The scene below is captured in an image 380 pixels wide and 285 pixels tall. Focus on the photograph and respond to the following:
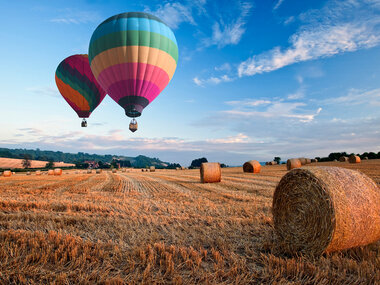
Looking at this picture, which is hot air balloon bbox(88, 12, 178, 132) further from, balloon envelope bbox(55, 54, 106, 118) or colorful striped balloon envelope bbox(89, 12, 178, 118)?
balloon envelope bbox(55, 54, 106, 118)

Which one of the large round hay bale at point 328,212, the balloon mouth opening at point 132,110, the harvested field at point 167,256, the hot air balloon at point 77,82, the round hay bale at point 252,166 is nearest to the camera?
the harvested field at point 167,256

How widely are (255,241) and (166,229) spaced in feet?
6.39

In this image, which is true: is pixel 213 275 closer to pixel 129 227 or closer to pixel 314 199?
pixel 314 199

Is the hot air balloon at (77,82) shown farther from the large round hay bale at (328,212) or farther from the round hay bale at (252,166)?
the large round hay bale at (328,212)

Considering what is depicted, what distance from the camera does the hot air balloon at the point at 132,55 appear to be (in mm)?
20844

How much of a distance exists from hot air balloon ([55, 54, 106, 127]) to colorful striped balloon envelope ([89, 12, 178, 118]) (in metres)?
6.35

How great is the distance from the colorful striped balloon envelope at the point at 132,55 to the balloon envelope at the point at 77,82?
6345 millimetres

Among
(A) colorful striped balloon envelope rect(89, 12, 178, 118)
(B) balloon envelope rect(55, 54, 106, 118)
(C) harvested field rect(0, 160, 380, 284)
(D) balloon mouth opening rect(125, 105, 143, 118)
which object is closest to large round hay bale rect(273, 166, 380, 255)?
(C) harvested field rect(0, 160, 380, 284)

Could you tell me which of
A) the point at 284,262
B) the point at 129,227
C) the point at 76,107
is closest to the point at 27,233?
the point at 129,227

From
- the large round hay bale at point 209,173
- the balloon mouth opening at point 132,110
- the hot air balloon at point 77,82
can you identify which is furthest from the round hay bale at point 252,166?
the hot air balloon at point 77,82

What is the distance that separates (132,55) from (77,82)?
38.6 ft

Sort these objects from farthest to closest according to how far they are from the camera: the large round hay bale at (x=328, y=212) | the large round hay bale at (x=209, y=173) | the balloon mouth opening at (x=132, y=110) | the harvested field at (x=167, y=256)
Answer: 1. the balloon mouth opening at (x=132, y=110)
2. the large round hay bale at (x=209, y=173)
3. the large round hay bale at (x=328, y=212)
4. the harvested field at (x=167, y=256)

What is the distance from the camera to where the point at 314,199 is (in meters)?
4.28

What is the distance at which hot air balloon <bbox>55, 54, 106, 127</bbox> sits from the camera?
2845cm
